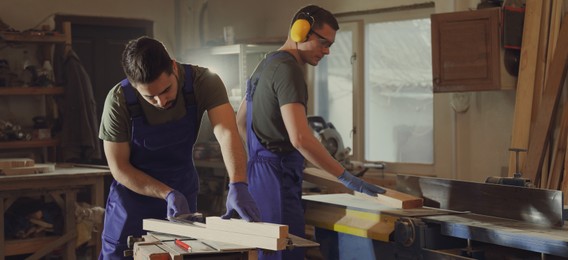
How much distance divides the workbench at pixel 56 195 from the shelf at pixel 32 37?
124 cm

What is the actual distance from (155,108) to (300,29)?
0.72 metres

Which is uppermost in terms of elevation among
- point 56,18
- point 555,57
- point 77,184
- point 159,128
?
point 56,18

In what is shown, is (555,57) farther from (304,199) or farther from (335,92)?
(335,92)

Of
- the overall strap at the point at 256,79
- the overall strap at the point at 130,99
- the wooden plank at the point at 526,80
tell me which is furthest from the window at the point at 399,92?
the overall strap at the point at 130,99

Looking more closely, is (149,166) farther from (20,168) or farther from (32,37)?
(32,37)

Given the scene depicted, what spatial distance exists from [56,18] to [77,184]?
202cm

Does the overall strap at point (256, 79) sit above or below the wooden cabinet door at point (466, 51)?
below

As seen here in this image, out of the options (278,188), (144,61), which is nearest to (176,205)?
(144,61)

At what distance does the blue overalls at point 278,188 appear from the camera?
311cm

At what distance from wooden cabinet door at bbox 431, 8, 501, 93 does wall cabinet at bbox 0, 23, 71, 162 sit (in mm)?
2896

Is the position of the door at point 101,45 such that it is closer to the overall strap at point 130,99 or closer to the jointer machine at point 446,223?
the jointer machine at point 446,223

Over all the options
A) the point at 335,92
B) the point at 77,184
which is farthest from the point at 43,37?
the point at 335,92

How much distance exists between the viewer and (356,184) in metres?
3.16

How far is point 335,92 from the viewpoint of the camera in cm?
634
